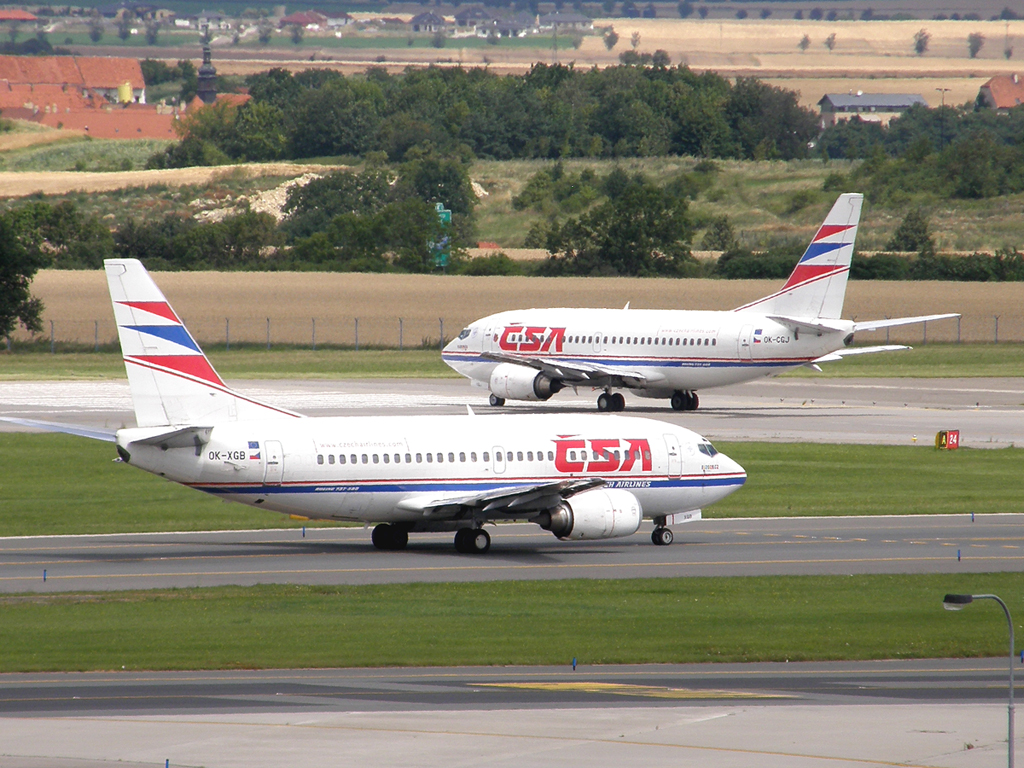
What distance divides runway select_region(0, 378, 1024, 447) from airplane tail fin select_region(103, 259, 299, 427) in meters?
30.8

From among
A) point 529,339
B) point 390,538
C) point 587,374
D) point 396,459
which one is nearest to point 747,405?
point 587,374

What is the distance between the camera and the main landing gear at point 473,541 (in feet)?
132

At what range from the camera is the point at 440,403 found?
79250 mm

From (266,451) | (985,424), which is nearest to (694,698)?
(266,451)

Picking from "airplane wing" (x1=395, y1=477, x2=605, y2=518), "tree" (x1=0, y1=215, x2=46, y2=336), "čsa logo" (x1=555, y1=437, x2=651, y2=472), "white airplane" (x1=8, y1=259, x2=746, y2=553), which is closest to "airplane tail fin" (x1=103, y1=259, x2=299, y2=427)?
"white airplane" (x1=8, y1=259, x2=746, y2=553)

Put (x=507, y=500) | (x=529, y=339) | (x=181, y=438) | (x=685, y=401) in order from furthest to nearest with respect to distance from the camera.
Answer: (x=529, y=339) → (x=685, y=401) → (x=507, y=500) → (x=181, y=438)

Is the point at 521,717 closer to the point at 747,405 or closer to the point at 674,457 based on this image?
the point at 674,457

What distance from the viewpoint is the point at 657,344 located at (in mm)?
77750

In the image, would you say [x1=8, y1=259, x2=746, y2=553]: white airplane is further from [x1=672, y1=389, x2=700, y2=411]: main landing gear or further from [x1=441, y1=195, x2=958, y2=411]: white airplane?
[x1=672, y1=389, x2=700, y2=411]: main landing gear

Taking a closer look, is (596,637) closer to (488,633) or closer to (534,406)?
(488,633)

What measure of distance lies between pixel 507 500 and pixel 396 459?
2876mm

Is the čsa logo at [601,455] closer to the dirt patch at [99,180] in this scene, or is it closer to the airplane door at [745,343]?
the airplane door at [745,343]

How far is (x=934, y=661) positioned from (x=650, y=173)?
166096mm

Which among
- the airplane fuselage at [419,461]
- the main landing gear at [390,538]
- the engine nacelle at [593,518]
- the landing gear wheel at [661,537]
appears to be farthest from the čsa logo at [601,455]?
the main landing gear at [390,538]
